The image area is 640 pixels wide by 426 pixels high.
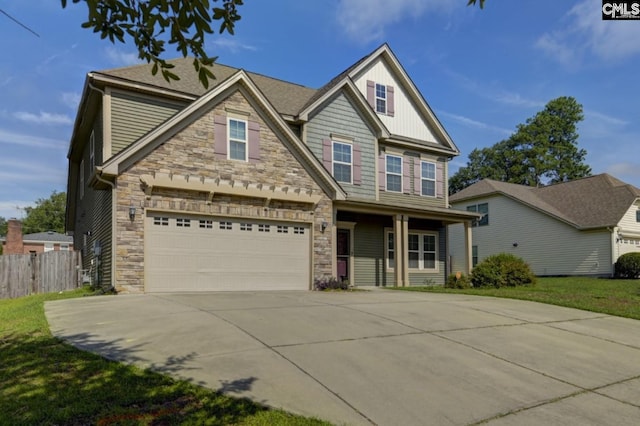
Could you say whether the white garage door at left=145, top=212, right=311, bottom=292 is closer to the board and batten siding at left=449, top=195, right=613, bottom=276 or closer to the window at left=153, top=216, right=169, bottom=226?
the window at left=153, top=216, right=169, bottom=226

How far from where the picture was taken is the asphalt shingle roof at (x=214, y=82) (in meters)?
14.2

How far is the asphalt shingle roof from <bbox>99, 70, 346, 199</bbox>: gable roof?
0.68 meters

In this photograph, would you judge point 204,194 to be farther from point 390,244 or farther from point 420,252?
point 420,252

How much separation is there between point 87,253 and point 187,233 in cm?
636

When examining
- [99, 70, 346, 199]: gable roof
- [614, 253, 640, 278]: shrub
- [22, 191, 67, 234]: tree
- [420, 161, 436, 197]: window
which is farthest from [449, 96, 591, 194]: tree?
[22, 191, 67, 234]: tree

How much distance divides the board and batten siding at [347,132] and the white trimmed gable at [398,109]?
1573 mm

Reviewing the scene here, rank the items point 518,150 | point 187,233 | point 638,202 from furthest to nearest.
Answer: point 518,150 → point 638,202 → point 187,233

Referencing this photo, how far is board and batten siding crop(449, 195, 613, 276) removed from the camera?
81.8 ft

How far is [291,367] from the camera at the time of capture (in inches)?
212

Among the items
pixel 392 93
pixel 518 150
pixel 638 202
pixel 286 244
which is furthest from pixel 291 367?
pixel 518 150

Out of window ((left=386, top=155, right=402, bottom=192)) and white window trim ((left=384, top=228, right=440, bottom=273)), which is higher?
window ((left=386, top=155, right=402, bottom=192))

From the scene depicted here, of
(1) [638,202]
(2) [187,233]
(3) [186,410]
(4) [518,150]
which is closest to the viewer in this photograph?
(3) [186,410]

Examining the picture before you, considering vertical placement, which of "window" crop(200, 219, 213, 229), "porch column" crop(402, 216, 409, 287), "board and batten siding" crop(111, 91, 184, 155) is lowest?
"porch column" crop(402, 216, 409, 287)

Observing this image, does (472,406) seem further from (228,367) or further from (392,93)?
(392,93)
